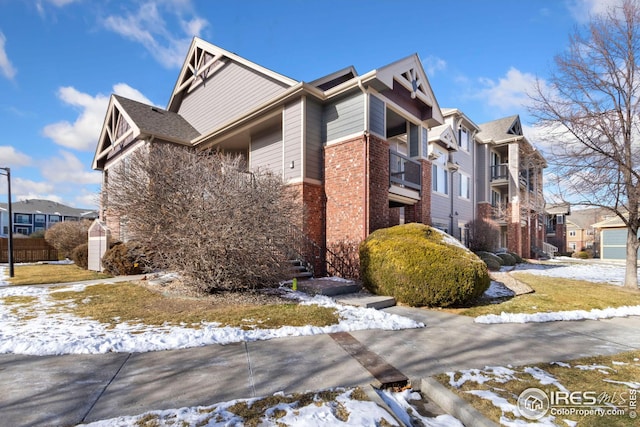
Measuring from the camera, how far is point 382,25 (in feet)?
34.9

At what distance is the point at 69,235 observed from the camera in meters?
17.5

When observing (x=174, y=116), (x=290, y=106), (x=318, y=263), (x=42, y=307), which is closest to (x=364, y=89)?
(x=290, y=106)

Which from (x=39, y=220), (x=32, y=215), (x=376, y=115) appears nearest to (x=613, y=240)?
(x=376, y=115)

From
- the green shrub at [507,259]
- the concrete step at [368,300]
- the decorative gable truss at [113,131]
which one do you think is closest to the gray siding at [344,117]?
the concrete step at [368,300]

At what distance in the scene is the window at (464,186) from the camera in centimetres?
1936

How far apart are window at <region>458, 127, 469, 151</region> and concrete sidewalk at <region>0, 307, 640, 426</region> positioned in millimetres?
16176

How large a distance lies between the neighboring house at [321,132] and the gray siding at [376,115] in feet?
0.11

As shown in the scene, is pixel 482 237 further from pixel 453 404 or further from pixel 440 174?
pixel 453 404

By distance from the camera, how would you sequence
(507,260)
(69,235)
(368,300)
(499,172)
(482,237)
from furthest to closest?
(499,172) < (482,237) < (69,235) < (507,260) < (368,300)

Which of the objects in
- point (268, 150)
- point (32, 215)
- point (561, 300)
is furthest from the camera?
point (32, 215)

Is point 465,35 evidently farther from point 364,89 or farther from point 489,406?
point 489,406

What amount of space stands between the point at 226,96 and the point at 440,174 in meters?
11.9

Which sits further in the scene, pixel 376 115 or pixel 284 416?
pixel 376 115

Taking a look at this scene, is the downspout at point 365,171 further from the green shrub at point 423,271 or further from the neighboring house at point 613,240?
the neighboring house at point 613,240
